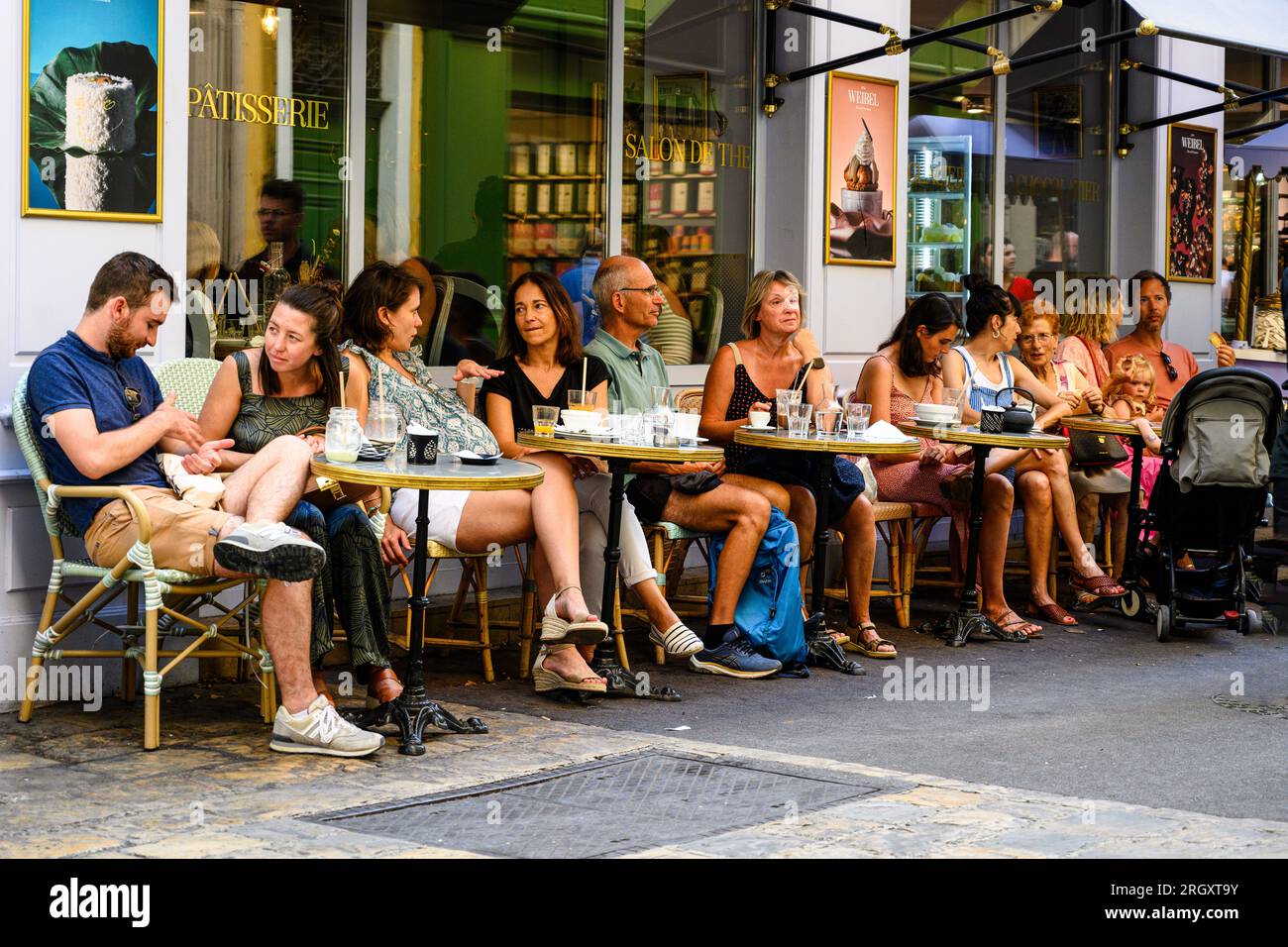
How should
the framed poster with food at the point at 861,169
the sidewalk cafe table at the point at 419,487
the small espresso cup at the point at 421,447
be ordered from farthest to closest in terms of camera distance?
the framed poster with food at the point at 861,169 → the small espresso cup at the point at 421,447 → the sidewalk cafe table at the point at 419,487

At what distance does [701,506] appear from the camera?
6781 mm

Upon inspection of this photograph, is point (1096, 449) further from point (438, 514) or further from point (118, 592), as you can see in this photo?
point (118, 592)

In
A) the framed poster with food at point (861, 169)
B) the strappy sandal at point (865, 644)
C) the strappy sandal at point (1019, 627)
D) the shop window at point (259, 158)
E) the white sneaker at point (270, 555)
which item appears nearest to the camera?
the white sneaker at point (270, 555)

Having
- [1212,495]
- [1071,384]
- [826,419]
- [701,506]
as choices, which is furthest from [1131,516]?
[701,506]

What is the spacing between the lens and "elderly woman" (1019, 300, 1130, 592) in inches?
347

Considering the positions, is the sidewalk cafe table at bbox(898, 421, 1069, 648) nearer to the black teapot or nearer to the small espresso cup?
the black teapot

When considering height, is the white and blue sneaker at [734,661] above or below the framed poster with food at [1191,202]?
below

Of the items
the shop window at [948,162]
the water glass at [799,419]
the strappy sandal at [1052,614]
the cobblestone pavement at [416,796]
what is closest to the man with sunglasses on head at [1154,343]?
the shop window at [948,162]

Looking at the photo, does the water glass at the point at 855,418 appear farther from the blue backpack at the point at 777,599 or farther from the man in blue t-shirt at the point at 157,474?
the man in blue t-shirt at the point at 157,474

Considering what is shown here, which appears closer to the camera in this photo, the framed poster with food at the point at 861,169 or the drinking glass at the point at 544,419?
the drinking glass at the point at 544,419

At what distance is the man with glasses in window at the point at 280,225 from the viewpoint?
23.9 feet

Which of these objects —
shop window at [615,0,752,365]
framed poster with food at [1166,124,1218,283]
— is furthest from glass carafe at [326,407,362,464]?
framed poster with food at [1166,124,1218,283]

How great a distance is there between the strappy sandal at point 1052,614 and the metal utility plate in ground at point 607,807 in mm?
3551

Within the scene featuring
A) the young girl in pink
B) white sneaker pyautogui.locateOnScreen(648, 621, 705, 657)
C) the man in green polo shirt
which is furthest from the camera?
the young girl in pink
